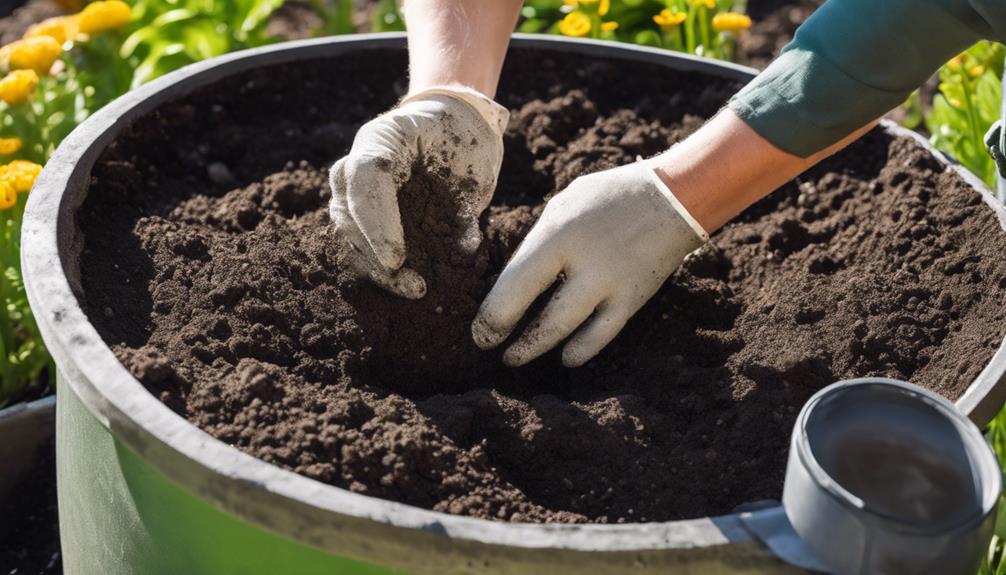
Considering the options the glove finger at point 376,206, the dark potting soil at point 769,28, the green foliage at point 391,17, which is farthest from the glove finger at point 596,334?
the dark potting soil at point 769,28

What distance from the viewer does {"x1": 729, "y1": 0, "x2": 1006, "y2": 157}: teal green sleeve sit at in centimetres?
140

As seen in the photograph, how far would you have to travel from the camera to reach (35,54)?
2.46 m

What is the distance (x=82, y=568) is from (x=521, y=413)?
0.64 meters

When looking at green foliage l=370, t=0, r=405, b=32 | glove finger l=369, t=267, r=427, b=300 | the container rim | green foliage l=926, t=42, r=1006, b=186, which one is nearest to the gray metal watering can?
the container rim

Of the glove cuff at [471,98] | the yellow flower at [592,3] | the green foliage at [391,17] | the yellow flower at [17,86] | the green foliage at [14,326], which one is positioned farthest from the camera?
the green foliage at [391,17]

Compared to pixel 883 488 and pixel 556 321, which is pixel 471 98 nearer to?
pixel 556 321

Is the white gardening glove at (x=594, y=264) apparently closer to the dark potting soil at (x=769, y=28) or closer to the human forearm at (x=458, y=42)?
the human forearm at (x=458, y=42)

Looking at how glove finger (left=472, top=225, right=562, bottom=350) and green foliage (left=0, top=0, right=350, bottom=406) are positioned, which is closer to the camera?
glove finger (left=472, top=225, right=562, bottom=350)

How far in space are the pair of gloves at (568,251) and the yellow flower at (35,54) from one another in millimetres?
1154

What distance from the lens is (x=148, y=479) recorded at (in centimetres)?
124

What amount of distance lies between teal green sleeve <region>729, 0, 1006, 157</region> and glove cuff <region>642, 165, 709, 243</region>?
0.49 ft

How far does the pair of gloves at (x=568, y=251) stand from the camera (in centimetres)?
162

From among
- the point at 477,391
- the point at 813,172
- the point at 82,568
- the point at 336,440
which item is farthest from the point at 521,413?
the point at 813,172

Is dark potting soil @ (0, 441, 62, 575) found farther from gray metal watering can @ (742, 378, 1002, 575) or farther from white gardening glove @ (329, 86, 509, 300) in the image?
gray metal watering can @ (742, 378, 1002, 575)
